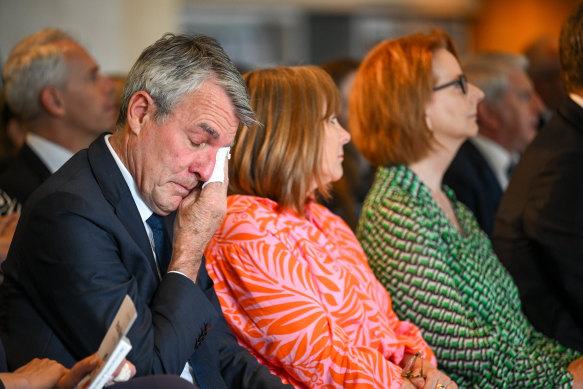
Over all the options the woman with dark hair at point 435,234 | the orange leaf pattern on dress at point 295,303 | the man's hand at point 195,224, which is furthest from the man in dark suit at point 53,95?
the man's hand at point 195,224

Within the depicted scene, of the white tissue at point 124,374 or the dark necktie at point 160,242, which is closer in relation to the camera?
the white tissue at point 124,374

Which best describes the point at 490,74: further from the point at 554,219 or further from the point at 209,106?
the point at 209,106

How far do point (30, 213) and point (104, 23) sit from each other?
4858 mm

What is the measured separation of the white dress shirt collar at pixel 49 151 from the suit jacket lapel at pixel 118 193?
1.56 metres

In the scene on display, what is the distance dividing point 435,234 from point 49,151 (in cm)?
186

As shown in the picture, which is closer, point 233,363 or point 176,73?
point 176,73

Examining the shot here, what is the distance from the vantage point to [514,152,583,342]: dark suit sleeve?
2350mm

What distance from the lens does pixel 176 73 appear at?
5.26ft

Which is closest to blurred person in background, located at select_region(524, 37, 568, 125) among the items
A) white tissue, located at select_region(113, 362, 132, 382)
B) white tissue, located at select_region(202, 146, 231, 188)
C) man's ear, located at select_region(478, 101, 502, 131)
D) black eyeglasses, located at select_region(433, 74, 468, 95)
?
man's ear, located at select_region(478, 101, 502, 131)

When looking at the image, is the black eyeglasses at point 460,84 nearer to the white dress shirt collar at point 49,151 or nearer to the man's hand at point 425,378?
the man's hand at point 425,378

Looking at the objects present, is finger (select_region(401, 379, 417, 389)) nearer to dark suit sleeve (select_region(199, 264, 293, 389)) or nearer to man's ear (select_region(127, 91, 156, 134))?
dark suit sleeve (select_region(199, 264, 293, 389))

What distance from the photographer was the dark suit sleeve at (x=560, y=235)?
2350 mm

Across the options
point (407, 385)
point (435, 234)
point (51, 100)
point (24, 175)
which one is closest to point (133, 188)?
point (407, 385)

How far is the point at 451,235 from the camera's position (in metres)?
2.32
